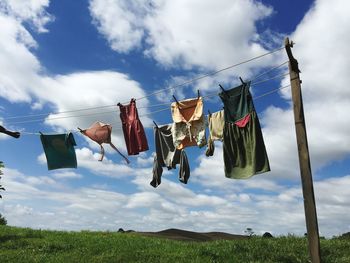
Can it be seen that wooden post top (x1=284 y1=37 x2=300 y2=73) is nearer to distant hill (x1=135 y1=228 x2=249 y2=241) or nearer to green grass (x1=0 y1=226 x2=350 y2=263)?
green grass (x1=0 y1=226 x2=350 y2=263)

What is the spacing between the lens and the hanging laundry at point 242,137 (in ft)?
40.5

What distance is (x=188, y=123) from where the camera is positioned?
1477cm

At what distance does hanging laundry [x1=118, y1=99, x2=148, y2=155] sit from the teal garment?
231 centimetres

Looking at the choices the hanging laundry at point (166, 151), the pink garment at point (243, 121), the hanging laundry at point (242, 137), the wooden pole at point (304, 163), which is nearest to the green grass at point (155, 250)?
the wooden pole at point (304, 163)

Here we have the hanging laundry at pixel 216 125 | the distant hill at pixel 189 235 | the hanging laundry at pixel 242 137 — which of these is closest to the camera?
the hanging laundry at pixel 242 137

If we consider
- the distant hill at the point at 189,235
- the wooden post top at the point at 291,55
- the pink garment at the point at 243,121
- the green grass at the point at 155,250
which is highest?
the wooden post top at the point at 291,55

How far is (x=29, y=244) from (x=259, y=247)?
822cm

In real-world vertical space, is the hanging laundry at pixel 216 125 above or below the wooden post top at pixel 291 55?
below

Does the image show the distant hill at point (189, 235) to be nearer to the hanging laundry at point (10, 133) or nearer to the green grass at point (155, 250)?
the green grass at point (155, 250)

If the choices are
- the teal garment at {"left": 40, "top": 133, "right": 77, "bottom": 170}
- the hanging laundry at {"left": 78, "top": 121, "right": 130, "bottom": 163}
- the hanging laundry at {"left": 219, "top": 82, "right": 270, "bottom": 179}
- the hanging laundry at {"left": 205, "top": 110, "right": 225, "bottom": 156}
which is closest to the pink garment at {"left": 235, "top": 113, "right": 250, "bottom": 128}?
the hanging laundry at {"left": 219, "top": 82, "right": 270, "bottom": 179}

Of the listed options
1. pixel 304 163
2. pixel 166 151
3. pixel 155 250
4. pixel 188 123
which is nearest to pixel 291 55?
pixel 304 163

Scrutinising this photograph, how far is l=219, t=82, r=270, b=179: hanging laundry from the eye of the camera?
1234cm

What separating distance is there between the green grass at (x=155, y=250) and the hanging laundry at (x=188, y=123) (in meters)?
3.34

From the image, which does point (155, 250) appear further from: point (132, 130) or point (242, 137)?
point (242, 137)
